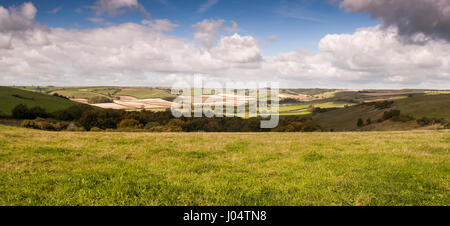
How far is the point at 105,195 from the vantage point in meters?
6.72

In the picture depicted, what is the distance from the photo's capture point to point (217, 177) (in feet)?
27.7

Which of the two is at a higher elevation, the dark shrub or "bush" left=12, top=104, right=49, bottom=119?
"bush" left=12, top=104, right=49, bottom=119

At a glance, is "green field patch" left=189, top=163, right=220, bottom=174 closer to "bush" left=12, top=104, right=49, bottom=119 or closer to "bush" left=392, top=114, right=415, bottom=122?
"bush" left=392, top=114, right=415, bottom=122

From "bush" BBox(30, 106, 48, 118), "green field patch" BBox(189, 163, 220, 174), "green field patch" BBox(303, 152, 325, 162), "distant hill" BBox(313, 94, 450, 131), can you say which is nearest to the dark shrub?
"distant hill" BBox(313, 94, 450, 131)

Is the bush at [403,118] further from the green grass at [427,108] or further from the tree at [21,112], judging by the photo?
the tree at [21,112]

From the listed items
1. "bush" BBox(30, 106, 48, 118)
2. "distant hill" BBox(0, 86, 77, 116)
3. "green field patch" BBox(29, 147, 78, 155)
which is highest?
"distant hill" BBox(0, 86, 77, 116)

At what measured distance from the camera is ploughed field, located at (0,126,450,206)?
6.70m

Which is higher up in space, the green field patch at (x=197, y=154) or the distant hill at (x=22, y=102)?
the distant hill at (x=22, y=102)

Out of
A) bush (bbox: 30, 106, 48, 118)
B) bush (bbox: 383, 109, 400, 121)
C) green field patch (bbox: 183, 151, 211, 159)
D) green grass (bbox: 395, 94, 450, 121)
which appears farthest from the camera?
bush (bbox: 383, 109, 400, 121)

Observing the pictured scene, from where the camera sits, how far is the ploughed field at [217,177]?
6.70 metres

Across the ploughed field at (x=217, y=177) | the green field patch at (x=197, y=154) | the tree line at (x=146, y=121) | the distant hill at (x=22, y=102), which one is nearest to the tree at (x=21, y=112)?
the tree line at (x=146, y=121)

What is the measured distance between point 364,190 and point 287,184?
2333 mm
